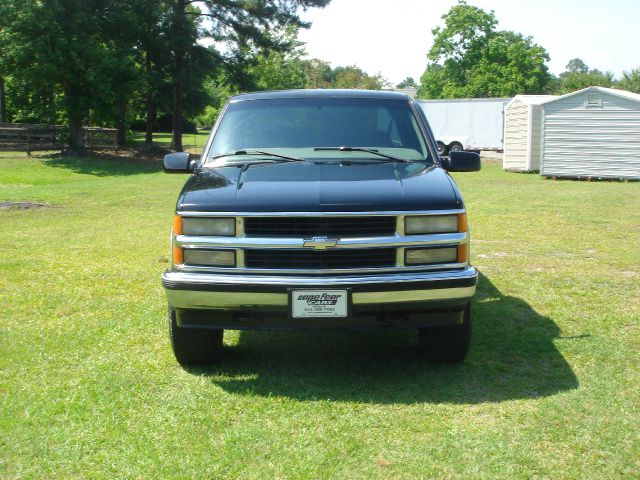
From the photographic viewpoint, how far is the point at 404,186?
15.0ft

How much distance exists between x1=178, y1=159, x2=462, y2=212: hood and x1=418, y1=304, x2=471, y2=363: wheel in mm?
814

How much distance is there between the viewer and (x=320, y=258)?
4.38 metres

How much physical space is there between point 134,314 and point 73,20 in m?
24.4

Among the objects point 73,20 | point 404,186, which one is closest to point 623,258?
point 404,186

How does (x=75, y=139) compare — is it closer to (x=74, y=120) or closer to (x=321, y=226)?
(x=74, y=120)

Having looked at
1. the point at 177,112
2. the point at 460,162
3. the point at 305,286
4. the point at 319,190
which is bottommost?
the point at 305,286

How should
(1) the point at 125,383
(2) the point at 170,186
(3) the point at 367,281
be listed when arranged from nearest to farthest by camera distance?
(3) the point at 367,281, (1) the point at 125,383, (2) the point at 170,186

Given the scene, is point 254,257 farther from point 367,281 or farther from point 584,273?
point 584,273

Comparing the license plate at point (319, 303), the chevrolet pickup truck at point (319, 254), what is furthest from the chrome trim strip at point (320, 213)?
the license plate at point (319, 303)

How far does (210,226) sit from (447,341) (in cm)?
172

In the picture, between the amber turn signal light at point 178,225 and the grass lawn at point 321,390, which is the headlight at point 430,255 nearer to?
the grass lawn at point 321,390

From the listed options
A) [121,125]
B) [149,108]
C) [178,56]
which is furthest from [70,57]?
[149,108]

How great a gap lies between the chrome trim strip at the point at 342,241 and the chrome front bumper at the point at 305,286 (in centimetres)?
18

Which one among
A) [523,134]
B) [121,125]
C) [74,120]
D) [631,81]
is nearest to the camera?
[523,134]
